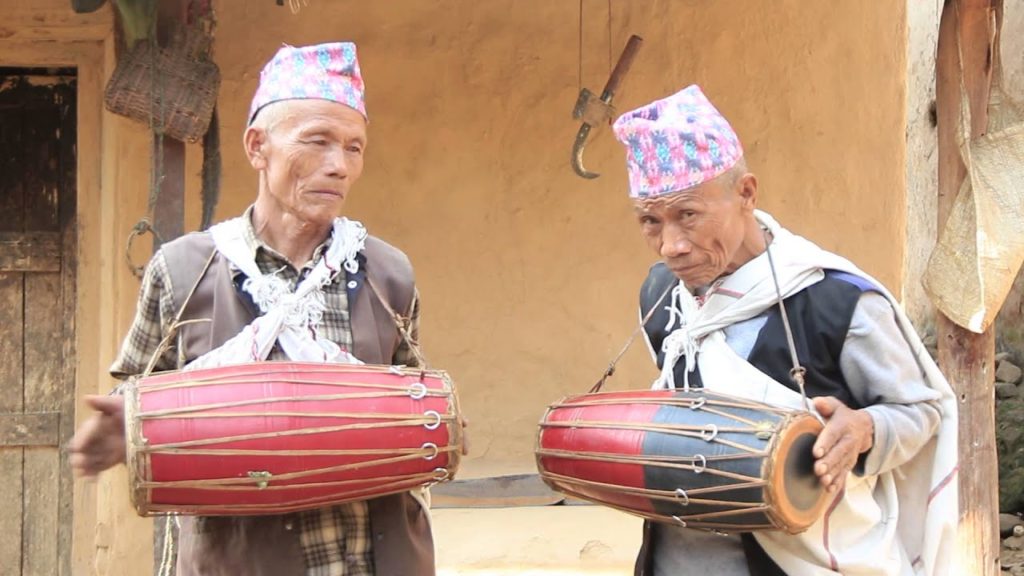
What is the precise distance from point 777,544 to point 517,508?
9.13 feet

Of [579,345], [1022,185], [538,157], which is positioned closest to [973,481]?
[1022,185]

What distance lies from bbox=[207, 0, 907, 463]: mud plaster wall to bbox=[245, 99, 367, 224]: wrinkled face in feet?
A: 8.88

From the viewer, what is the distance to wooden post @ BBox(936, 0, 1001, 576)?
507 cm

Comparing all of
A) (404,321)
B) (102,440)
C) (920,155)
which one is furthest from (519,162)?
(920,155)

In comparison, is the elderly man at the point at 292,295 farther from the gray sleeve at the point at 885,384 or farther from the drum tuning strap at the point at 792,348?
the gray sleeve at the point at 885,384

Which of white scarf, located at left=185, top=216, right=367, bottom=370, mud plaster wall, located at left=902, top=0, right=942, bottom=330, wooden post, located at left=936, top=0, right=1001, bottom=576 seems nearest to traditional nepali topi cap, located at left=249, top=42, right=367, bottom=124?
white scarf, located at left=185, top=216, right=367, bottom=370

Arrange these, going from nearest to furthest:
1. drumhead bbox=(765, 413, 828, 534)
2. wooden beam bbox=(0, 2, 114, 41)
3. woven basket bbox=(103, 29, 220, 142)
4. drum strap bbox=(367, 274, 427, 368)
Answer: drumhead bbox=(765, 413, 828, 534), drum strap bbox=(367, 274, 427, 368), woven basket bbox=(103, 29, 220, 142), wooden beam bbox=(0, 2, 114, 41)

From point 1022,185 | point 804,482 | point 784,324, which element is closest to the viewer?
point 804,482

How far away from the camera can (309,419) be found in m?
2.27

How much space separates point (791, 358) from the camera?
94.0 inches

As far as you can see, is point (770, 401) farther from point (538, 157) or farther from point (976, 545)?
point (976, 545)

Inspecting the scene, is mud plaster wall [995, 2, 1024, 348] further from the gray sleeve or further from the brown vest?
the brown vest

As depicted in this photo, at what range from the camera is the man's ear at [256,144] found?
247 centimetres

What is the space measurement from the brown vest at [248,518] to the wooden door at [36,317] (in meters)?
2.79
